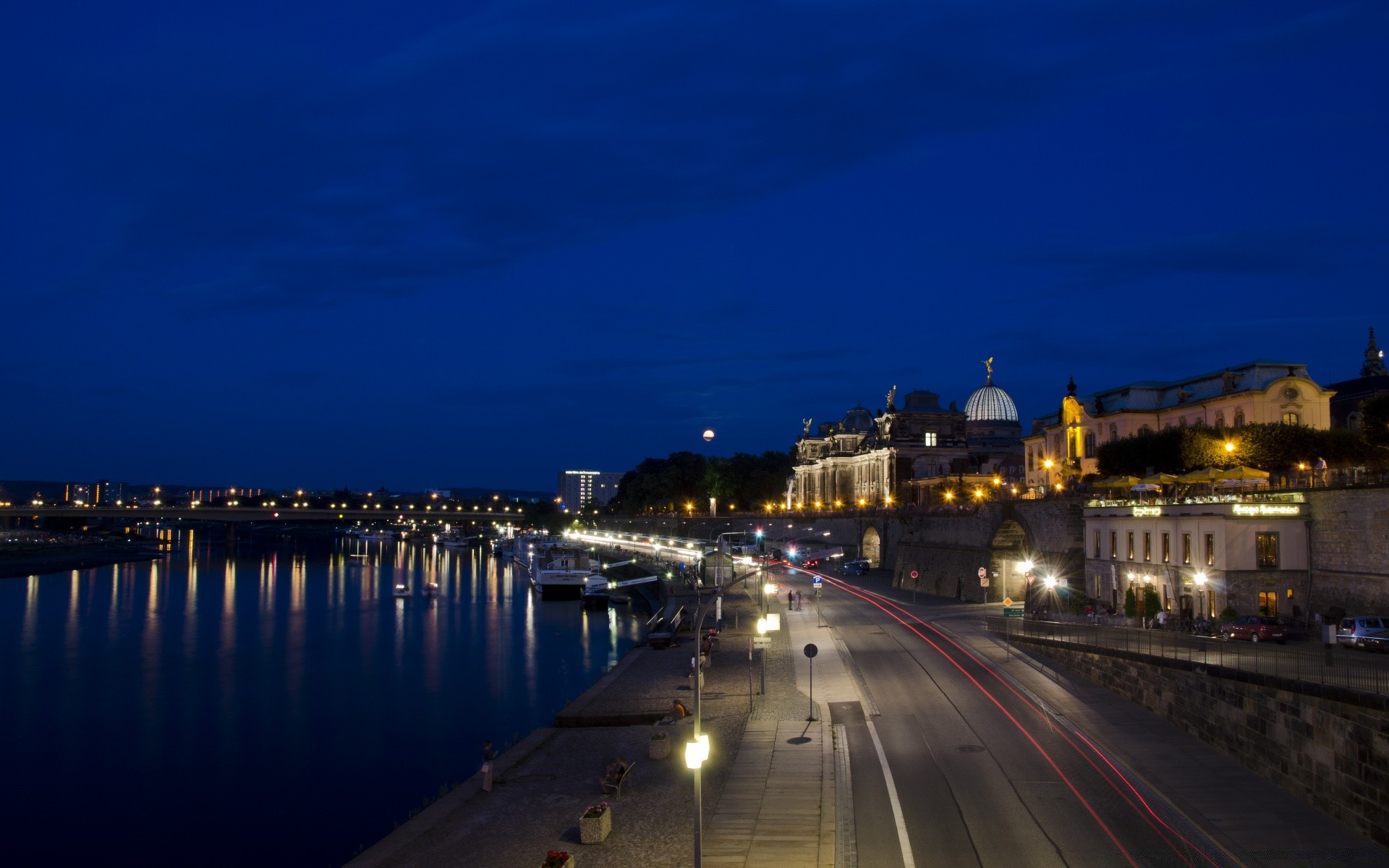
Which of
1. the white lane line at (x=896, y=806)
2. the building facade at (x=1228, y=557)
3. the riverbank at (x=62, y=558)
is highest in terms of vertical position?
the building facade at (x=1228, y=557)

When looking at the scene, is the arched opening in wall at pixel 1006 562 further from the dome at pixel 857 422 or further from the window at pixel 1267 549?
the dome at pixel 857 422

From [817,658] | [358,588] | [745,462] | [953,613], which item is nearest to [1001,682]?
[817,658]

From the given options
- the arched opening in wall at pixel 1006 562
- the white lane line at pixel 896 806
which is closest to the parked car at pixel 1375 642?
the white lane line at pixel 896 806

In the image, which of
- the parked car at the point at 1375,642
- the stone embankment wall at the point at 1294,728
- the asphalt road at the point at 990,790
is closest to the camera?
the asphalt road at the point at 990,790

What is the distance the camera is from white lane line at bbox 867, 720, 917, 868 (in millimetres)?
17766

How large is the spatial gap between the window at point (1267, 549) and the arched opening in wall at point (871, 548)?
56.2 meters

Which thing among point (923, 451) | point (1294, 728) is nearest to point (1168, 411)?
point (1294, 728)

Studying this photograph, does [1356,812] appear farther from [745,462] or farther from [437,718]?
[745,462]

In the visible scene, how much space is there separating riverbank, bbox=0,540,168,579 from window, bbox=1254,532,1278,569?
132625mm

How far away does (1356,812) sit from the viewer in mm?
18641

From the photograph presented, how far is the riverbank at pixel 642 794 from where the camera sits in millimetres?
19906

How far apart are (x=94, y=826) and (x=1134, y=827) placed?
98.8ft

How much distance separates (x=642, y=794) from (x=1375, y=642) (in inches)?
801

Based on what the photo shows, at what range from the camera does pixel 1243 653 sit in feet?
88.1
